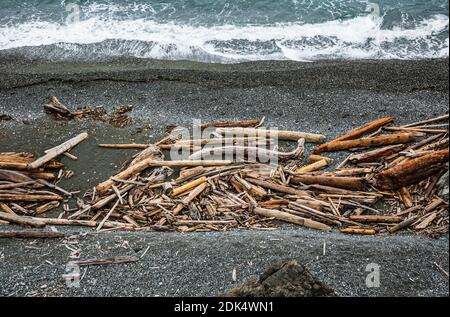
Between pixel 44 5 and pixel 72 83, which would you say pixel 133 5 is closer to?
pixel 44 5

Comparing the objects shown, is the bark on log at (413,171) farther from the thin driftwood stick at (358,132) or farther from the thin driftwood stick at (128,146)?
the thin driftwood stick at (128,146)

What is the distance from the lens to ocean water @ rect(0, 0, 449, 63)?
1838cm

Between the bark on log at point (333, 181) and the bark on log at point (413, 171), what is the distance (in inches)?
19.7

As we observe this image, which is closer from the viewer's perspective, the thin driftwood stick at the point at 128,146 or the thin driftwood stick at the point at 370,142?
the thin driftwood stick at the point at 370,142

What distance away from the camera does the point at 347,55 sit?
17.8 m

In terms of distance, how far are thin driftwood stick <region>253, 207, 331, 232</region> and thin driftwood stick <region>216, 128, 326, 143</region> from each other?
3.27 metres

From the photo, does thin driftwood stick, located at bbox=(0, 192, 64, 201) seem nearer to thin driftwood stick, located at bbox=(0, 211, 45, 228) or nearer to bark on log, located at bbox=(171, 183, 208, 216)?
thin driftwood stick, located at bbox=(0, 211, 45, 228)

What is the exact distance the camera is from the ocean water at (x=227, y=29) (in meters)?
18.4

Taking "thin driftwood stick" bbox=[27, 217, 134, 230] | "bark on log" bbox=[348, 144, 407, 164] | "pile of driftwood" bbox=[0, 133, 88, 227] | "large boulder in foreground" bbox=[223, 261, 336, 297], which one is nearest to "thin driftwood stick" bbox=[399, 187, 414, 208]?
"bark on log" bbox=[348, 144, 407, 164]

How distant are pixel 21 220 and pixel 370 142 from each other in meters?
8.26

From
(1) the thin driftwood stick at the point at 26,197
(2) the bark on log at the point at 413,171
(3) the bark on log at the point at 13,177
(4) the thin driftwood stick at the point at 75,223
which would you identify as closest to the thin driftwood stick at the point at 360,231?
(2) the bark on log at the point at 413,171
